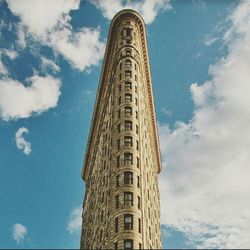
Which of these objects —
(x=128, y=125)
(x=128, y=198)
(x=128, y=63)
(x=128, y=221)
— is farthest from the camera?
(x=128, y=63)

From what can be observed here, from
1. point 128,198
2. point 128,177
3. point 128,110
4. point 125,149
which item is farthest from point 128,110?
point 128,198

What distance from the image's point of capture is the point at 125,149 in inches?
2365

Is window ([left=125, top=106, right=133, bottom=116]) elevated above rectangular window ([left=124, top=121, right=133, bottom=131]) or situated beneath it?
elevated above

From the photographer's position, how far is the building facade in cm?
5269

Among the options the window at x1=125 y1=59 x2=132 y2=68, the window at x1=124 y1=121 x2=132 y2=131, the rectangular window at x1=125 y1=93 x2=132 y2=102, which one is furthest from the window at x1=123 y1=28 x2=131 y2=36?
the window at x1=124 y1=121 x2=132 y2=131

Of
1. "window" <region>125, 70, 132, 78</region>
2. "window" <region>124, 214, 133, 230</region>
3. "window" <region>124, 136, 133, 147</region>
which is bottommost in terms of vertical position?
"window" <region>124, 214, 133, 230</region>

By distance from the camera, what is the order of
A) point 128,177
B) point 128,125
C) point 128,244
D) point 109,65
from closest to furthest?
1. point 128,244
2. point 128,177
3. point 128,125
4. point 109,65

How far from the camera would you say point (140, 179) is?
5781cm

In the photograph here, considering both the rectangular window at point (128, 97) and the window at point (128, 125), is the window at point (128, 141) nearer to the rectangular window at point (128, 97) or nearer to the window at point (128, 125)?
the window at point (128, 125)

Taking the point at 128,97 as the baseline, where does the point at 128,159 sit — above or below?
below

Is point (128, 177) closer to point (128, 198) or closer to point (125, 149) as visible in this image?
point (128, 198)

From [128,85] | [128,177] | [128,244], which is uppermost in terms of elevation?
[128,85]

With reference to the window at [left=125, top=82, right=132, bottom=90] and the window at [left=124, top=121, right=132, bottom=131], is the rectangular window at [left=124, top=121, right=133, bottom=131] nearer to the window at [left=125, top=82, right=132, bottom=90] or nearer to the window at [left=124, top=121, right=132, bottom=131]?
the window at [left=124, top=121, right=132, bottom=131]

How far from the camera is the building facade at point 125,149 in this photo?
2074 inches
